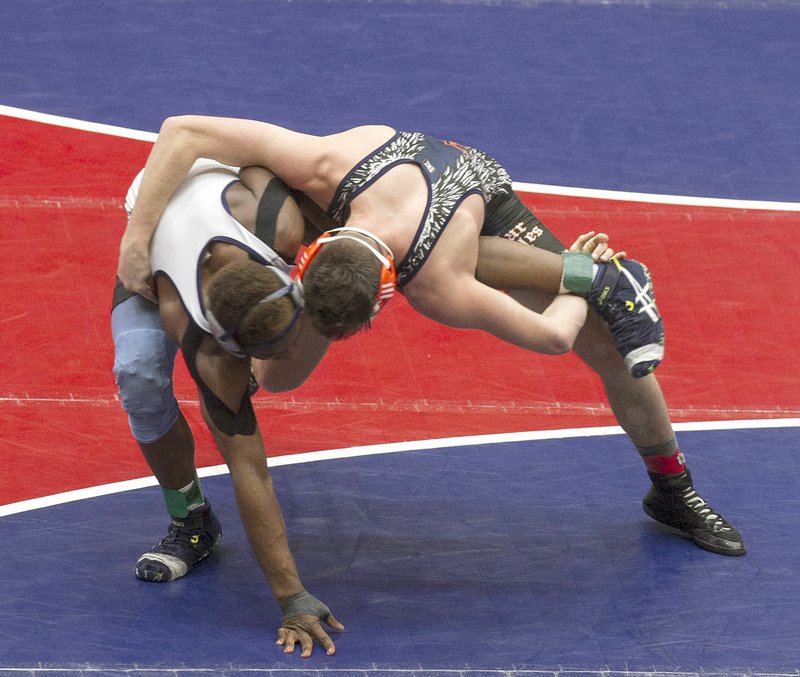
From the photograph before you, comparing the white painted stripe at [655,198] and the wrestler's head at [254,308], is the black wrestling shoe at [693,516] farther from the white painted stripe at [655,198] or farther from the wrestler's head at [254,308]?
the white painted stripe at [655,198]

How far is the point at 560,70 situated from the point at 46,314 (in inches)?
134

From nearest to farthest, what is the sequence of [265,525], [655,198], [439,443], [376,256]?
[376,256], [265,525], [439,443], [655,198]

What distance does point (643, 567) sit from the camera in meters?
4.99

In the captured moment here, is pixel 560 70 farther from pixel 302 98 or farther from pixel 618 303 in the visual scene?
pixel 618 303

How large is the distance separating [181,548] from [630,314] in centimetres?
171

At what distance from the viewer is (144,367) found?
458 cm

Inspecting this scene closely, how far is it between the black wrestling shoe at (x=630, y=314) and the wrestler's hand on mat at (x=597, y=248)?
2 centimetres

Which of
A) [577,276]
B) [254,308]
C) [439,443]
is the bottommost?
[439,443]

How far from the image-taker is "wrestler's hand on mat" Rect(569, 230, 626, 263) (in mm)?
4797

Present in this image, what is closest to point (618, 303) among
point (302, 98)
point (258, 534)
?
point (258, 534)

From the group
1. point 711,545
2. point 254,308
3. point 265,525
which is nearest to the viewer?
point 254,308

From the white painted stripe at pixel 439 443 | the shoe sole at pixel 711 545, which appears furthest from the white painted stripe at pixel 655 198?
the shoe sole at pixel 711 545

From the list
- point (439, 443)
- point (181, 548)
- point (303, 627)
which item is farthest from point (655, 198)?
point (303, 627)

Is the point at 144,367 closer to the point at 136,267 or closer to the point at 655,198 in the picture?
the point at 136,267
